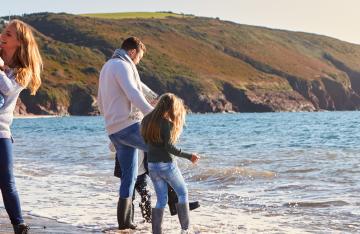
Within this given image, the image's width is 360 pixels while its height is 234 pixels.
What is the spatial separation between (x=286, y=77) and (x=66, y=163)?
6485 inches

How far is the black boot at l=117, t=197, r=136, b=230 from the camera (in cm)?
714

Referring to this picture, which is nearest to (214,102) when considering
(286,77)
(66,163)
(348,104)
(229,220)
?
(286,77)

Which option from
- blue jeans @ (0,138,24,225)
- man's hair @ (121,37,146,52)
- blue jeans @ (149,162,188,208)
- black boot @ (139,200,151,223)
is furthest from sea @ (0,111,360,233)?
man's hair @ (121,37,146,52)

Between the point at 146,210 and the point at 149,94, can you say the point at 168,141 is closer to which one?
the point at 149,94

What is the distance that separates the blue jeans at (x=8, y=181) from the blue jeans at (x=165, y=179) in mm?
1368

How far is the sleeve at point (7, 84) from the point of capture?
18.0ft

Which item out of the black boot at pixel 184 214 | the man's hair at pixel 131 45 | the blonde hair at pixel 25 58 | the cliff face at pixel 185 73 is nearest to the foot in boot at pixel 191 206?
the black boot at pixel 184 214

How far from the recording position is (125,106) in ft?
22.5

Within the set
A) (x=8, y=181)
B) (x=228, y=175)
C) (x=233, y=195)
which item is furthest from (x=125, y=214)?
(x=228, y=175)

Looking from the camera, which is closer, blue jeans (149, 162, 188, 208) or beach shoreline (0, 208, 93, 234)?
blue jeans (149, 162, 188, 208)

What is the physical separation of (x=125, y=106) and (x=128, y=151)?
52cm

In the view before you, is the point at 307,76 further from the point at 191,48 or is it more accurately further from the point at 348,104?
the point at 191,48

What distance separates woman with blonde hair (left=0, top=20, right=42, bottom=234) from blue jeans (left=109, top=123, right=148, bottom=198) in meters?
1.39

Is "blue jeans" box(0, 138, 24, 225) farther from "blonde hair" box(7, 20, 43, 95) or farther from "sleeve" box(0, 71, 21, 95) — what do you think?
"blonde hair" box(7, 20, 43, 95)
